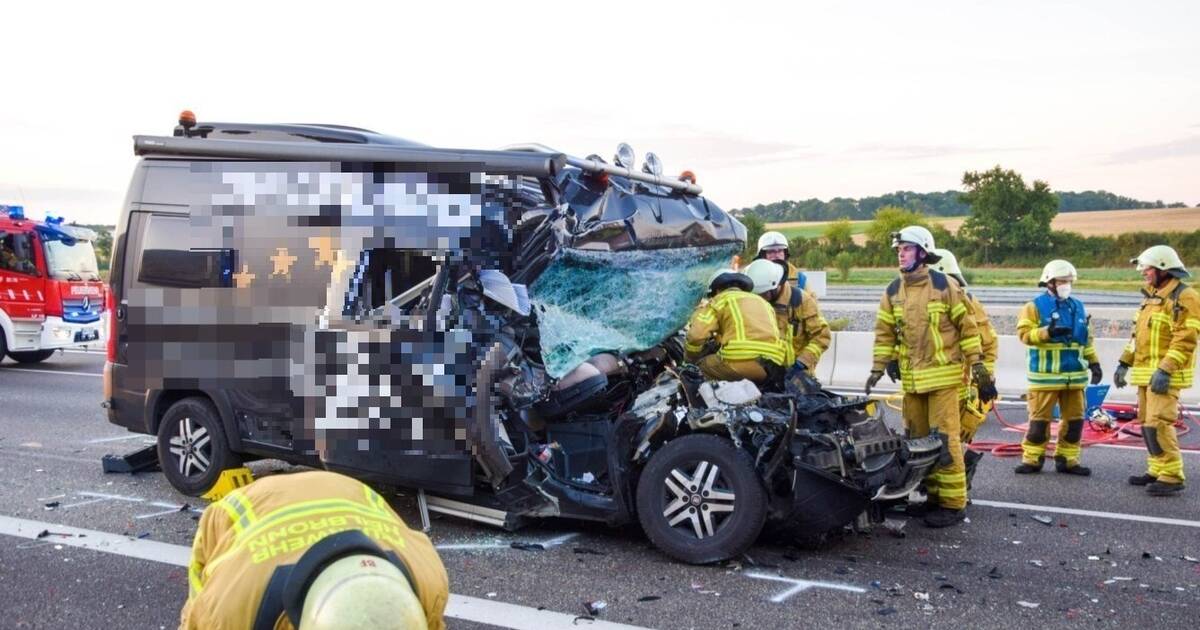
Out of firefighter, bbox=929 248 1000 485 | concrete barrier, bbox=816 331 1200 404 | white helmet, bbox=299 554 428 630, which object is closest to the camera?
white helmet, bbox=299 554 428 630

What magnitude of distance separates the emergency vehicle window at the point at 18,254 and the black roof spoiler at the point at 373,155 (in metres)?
10.6

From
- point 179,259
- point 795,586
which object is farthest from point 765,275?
point 179,259

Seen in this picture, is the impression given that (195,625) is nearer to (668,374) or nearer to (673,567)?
(673,567)

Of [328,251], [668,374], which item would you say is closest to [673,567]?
[668,374]

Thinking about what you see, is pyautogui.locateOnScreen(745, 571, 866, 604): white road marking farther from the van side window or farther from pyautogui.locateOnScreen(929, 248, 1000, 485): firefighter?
the van side window

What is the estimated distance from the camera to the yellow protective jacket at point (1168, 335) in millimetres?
7508

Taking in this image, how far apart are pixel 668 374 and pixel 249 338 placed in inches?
94.9

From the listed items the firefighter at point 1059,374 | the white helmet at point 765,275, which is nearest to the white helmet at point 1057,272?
the firefighter at point 1059,374

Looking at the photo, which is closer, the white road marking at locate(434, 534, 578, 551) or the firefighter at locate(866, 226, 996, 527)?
the white road marking at locate(434, 534, 578, 551)

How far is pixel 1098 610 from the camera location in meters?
4.80

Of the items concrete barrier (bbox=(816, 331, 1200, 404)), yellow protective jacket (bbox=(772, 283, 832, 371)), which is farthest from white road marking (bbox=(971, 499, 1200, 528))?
concrete barrier (bbox=(816, 331, 1200, 404))

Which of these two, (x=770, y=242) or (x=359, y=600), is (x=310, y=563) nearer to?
(x=359, y=600)

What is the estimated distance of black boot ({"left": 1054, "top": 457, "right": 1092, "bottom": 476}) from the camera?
7965mm

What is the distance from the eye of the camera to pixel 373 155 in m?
5.50
